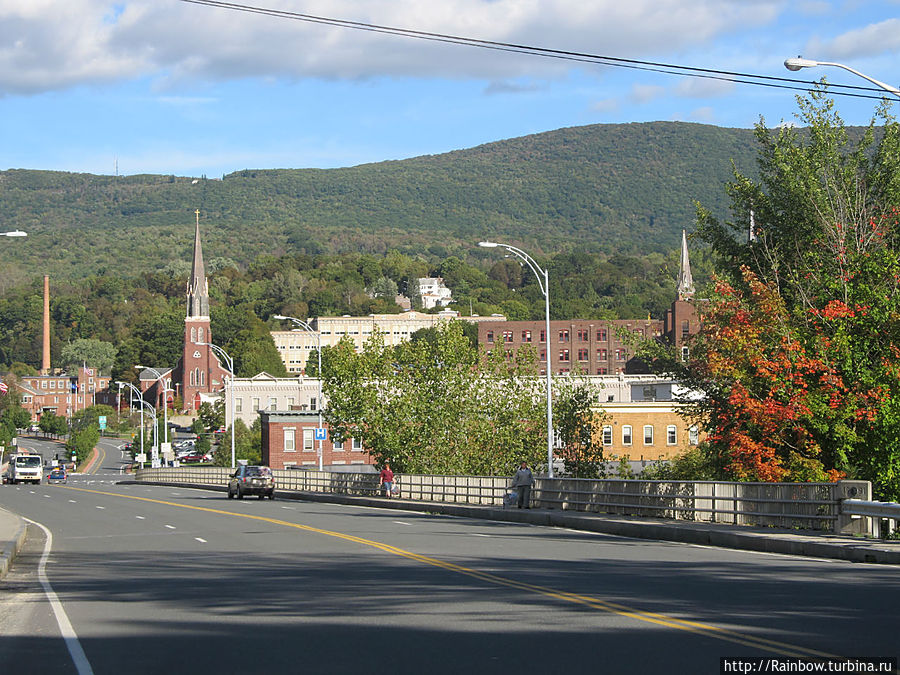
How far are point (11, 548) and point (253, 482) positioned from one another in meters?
29.1

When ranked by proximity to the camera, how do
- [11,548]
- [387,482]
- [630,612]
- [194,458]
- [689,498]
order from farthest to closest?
[194,458], [387,482], [689,498], [11,548], [630,612]

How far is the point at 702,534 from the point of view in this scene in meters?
23.8

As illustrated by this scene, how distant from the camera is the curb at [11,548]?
1987 cm

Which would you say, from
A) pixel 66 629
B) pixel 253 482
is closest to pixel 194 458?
pixel 253 482

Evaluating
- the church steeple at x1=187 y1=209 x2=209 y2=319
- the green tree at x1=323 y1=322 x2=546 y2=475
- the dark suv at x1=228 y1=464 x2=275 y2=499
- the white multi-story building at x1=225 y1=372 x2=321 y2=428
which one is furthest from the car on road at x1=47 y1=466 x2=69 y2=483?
the church steeple at x1=187 y1=209 x2=209 y2=319

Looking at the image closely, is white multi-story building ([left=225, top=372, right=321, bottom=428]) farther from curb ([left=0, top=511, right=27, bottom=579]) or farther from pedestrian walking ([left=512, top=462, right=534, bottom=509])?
curb ([left=0, top=511, right=27, bottom=579])

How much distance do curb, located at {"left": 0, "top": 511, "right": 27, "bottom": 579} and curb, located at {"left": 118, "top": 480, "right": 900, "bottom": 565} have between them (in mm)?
13201

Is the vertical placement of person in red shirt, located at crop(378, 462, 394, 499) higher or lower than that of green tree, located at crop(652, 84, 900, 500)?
lower

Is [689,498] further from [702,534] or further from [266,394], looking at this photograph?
[266,394]

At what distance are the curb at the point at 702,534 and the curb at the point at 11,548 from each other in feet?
43.3

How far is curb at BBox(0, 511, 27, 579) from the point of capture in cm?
1987

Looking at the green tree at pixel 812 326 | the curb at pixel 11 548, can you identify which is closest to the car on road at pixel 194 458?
the green tree at pixel 812 326

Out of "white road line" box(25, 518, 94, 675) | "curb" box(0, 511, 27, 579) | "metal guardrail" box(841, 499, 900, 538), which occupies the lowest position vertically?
"curb" box(0, 511, 27, 579)

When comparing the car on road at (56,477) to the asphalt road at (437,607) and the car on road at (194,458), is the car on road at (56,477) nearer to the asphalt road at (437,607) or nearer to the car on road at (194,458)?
the car on road at (194,458)
